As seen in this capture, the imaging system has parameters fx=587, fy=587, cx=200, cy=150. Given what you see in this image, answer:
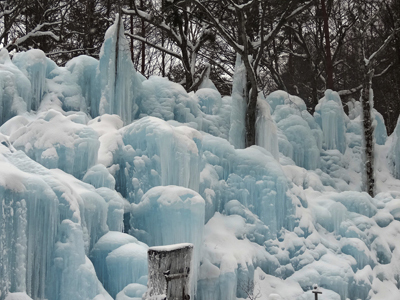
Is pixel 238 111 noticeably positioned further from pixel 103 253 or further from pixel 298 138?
pixel 103 253

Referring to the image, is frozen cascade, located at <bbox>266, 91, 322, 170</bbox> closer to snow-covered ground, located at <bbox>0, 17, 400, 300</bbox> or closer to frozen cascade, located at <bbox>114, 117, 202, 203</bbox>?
snow-covered ground, located at <bbox>0, 17, 400, 300</bbox>

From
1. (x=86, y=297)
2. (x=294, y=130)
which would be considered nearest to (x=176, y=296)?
(x=86, y=297)

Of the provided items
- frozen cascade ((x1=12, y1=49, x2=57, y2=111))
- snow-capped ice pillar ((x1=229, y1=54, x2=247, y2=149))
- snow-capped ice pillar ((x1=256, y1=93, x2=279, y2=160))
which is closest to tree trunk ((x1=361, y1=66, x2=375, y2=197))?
snow-capped ice pillar ((x1=256, y1=93, x2=279, y2=160))

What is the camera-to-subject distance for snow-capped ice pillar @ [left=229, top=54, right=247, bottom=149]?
13.8 meters

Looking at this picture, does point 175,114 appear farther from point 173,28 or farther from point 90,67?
point 173,28

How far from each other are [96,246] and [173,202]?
1363 mm

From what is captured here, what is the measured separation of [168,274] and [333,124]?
12.2m

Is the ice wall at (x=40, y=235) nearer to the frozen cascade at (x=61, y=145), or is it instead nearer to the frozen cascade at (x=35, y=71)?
the frozen cascade at (x=61, y=145)

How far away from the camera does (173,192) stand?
880cm

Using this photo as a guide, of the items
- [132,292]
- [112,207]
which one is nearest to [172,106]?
[112,207]

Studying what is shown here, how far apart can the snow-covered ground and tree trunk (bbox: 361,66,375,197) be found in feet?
1.46

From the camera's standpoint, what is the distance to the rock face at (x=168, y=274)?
4.55 meters

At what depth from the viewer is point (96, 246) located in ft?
26.1

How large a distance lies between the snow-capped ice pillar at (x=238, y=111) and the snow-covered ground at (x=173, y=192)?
1.4 inches
